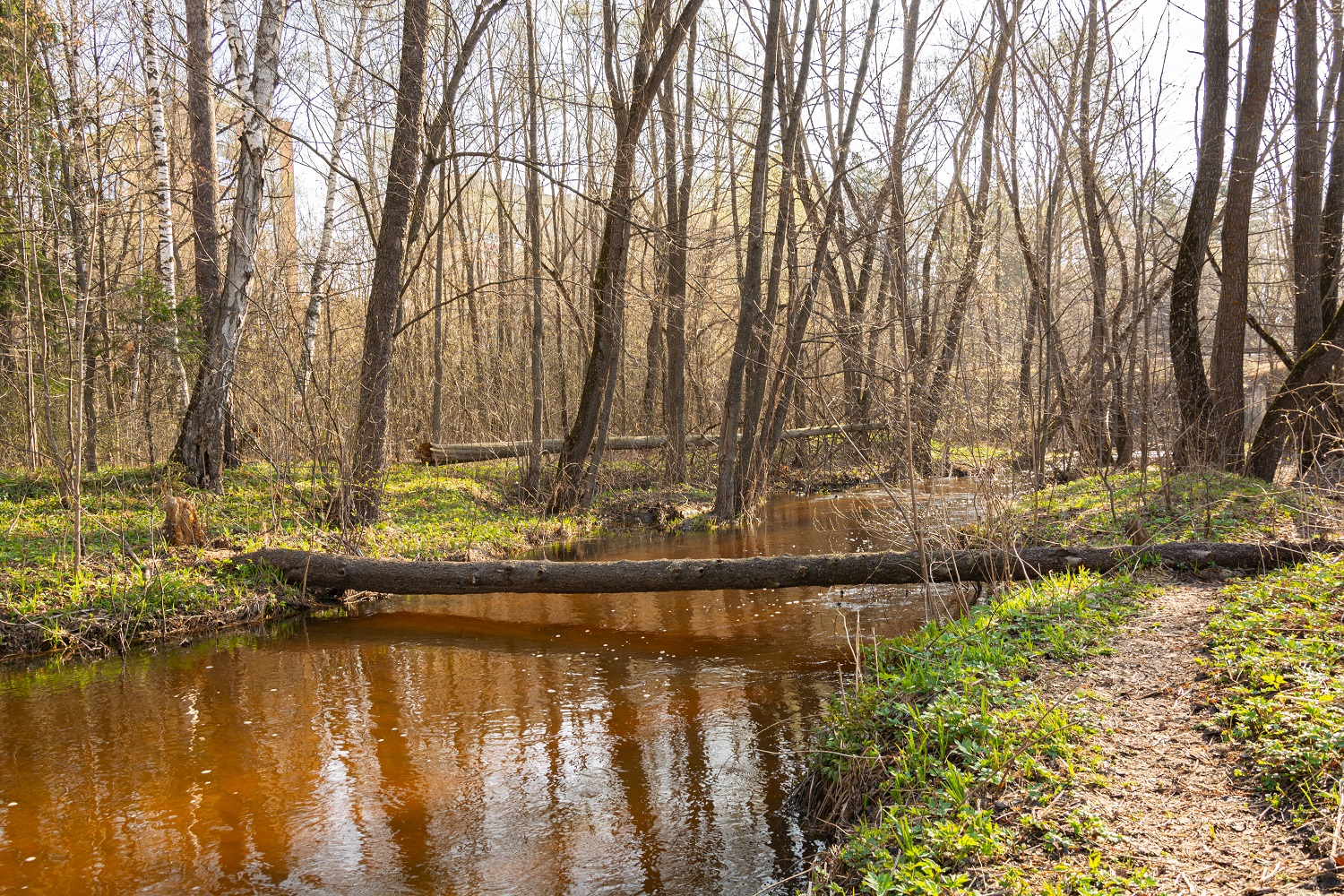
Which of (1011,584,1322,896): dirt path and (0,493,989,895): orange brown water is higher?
(1011,584,1322,896): dirt path

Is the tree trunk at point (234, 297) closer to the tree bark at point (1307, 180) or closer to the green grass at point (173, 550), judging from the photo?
the green grass at point (173, 550)

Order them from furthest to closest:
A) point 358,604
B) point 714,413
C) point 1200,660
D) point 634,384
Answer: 1. point 634,384
2. point 714,413
3. point 358,604
4. point 1200,660

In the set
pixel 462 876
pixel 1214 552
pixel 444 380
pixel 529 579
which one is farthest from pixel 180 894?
pixel 444 380

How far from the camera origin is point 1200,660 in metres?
4.41

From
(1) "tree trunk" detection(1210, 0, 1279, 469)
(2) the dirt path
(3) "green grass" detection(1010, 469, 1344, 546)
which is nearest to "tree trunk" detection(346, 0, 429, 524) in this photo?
(3) "green grass" detection(1010, 469, 1344, 546)

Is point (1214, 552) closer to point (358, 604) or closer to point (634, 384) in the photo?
point (358, 604)

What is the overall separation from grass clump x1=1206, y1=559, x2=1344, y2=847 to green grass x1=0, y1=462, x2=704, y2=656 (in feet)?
25.7

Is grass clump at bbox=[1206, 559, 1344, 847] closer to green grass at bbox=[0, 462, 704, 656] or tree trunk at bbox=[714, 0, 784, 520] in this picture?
tree trunk at bbox=[714, 0, 784, 520]

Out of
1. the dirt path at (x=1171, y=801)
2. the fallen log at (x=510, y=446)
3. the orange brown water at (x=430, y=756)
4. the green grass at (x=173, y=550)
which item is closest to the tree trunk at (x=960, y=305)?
the orange brown water at (x=430, y=756)

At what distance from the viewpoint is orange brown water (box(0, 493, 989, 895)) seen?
396cm

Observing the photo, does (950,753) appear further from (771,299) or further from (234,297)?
(234,297)

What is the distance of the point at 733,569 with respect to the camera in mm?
7641

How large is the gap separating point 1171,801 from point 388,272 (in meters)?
9.93

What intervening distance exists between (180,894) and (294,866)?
1.54 feet
